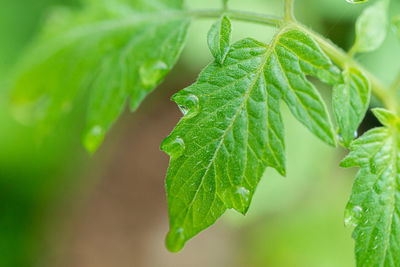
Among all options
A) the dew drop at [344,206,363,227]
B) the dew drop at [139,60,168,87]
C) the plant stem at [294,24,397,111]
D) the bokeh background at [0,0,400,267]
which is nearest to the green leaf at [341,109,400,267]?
the dew drop at [344,206,363,227]

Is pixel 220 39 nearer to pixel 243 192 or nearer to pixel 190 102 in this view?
pixel 190 102

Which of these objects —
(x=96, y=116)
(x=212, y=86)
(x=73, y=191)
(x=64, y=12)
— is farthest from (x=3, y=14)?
(x=212, y=86)

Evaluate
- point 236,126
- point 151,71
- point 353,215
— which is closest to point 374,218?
point 353,215

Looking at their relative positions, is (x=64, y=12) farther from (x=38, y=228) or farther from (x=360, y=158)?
(x=38, y=228)

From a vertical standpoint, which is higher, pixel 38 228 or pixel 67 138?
pixel 67 138

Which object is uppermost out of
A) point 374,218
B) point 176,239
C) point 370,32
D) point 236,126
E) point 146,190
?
point 370,32

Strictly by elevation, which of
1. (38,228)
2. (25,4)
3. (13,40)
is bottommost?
(38,228)

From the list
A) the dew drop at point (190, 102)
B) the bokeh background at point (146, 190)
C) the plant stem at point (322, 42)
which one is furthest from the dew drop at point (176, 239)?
the bokeh background at point (146, 190)
